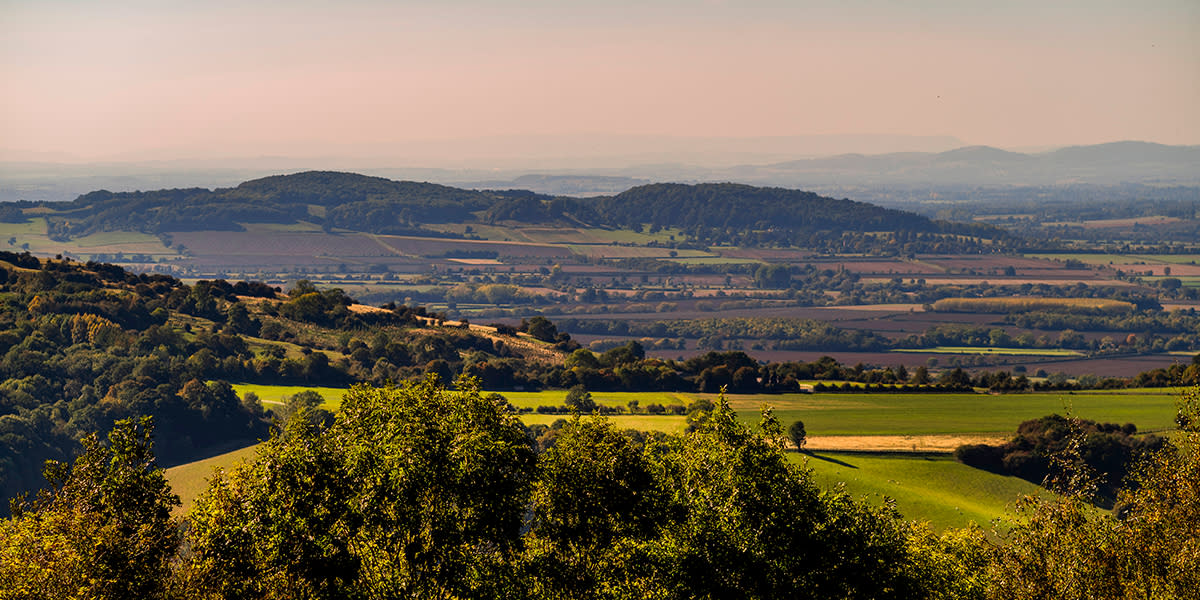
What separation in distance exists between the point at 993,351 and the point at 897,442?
100 m

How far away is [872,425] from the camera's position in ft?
227

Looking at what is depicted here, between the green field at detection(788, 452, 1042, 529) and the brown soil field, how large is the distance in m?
1.15

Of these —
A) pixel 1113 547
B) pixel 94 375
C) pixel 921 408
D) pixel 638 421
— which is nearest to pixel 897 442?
pixel 921 408

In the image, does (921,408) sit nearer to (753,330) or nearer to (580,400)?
(580,400)

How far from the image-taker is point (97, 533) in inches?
736

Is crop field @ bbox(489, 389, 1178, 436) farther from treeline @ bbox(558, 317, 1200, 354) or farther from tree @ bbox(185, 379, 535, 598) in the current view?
treeline @ bbox(558, 317, 1200, 354)

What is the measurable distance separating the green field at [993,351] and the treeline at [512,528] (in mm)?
135571

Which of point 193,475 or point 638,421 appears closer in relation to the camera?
point 193,475

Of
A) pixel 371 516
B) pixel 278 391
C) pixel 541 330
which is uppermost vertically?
pixel 371 516

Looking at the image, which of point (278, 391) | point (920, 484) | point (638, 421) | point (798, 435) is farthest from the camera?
point (278, 391)

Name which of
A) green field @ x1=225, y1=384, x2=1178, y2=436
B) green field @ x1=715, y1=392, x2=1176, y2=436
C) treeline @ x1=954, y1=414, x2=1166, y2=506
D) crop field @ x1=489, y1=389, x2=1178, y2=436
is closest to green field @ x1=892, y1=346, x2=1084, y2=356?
green field @ x1=225, y1=384, x2=1178, y2=436

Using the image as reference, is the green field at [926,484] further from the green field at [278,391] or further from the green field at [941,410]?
the green field at [278,391]

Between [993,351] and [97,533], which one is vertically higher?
[97,533]

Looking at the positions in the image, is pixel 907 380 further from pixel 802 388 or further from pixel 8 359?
pixel 8 359
